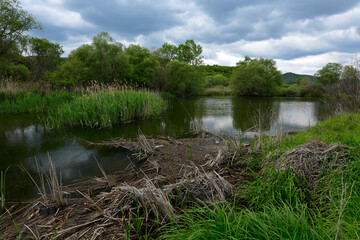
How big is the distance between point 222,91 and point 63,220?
46.3m

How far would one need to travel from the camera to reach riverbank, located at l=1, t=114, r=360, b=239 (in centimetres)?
178

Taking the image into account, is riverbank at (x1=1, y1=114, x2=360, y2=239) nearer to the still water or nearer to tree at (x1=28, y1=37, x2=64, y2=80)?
the still water

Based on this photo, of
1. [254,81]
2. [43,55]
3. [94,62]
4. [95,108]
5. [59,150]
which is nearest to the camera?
[59,150]

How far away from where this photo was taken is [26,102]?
13273 mm

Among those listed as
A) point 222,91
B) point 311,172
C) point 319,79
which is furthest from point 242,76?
point 311,172

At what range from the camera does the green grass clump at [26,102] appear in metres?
12.8

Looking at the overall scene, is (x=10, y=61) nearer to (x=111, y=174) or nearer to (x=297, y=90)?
(x=111, y=174)

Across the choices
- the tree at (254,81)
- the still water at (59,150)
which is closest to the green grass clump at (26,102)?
the still water at (59,150)

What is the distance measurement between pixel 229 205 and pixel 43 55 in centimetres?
4100

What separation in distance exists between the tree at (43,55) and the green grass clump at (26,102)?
64.4 feet

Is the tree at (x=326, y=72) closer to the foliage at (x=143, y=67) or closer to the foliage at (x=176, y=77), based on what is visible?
the foliage at (x=176, y=77)

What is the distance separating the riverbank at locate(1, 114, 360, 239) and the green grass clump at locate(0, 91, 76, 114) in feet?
39.4

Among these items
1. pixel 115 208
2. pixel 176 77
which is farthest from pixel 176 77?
pixel 115 208

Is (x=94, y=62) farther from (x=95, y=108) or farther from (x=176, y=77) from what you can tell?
(x=95, y=108)
